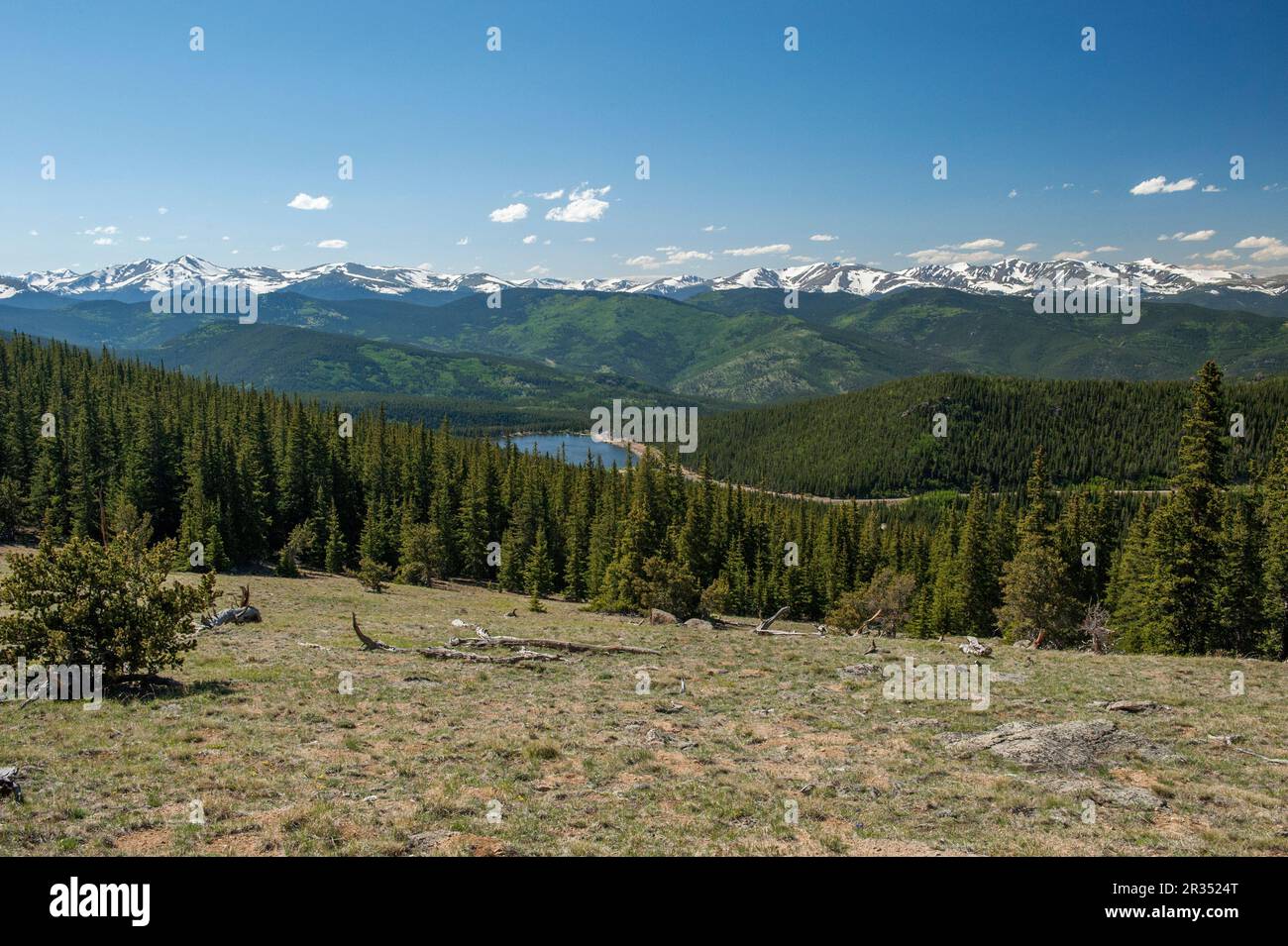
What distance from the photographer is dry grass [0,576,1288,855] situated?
540 inches

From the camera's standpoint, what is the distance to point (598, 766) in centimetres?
1836

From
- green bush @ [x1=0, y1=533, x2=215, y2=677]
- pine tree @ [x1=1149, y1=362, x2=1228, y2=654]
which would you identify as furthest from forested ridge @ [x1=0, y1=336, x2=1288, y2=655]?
green bush @ [x1=0, y1=533, x2=215, y2=677]

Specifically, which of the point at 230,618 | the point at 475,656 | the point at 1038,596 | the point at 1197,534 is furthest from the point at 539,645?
the point at 1197,534

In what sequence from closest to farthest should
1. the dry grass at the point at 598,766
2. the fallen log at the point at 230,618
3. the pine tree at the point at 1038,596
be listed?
the dry grass at the point at 598,766
the fallen log at the point at 230,618
the pine tree at the point at 1038,596

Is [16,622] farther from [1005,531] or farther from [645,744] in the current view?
[1005,531]

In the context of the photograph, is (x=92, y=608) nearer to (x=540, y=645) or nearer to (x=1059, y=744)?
(x=540, y=645)

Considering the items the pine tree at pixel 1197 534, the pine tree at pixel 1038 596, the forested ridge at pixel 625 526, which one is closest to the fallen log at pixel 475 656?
the forested ridge at pixel 625 526

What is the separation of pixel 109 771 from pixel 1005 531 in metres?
77.8

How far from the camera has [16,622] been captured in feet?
70.0

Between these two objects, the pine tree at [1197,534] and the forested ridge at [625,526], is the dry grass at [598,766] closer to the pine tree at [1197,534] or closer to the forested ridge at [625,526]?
the pine tree at [1197,534]

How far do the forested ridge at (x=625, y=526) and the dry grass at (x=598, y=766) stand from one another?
18209 millimetres

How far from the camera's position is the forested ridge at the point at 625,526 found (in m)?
43.2

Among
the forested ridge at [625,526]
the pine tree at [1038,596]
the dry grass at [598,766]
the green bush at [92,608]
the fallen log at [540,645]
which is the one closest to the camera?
the dry grass at [598,766]

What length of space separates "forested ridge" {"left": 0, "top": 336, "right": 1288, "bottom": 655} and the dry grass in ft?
59.7
